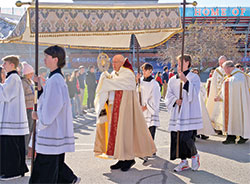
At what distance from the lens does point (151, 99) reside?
7.09m

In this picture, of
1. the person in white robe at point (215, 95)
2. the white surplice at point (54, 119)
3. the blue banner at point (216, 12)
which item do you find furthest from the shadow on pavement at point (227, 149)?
the blue banner at point (216, 12)

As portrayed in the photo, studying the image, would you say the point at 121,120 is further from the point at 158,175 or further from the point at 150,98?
the point at 150,98

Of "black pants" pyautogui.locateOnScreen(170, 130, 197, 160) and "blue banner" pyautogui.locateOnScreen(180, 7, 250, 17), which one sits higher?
"blue banner" pyautogui.locateOnScreen(180, 7, 250, 17)

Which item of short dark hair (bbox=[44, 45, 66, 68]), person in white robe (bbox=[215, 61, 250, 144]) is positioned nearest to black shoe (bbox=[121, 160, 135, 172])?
short dark hair (bbox=[44, 45, 66, 68])

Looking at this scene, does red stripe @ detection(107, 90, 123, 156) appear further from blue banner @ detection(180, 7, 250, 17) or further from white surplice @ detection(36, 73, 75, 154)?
blue banner @ detection(180, 7, 250, 17)

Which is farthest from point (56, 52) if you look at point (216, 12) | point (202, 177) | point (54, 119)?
point (216, 12)

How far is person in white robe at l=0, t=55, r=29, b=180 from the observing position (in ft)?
17.7

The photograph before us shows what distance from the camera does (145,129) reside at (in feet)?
19.8

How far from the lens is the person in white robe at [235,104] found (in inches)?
322

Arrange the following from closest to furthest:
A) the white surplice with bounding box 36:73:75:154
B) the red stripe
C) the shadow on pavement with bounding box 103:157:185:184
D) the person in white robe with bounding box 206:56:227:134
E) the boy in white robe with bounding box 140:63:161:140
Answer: the white surplice with bounding box 36:73:75:154, the shadow on pavement with bounding box 103:157:185:184, the red stripe, the boy in white robe with bounding box 140:63:161:140, the person in white robe with bounding box 206:56:227:134

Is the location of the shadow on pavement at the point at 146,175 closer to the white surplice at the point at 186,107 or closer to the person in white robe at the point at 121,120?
the person in white robe at the point at 121,120

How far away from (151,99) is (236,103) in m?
2.55

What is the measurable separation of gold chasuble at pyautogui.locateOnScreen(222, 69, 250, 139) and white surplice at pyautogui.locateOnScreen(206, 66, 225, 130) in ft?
1.75

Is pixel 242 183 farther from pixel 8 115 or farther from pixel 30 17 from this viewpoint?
pixel 30 17
